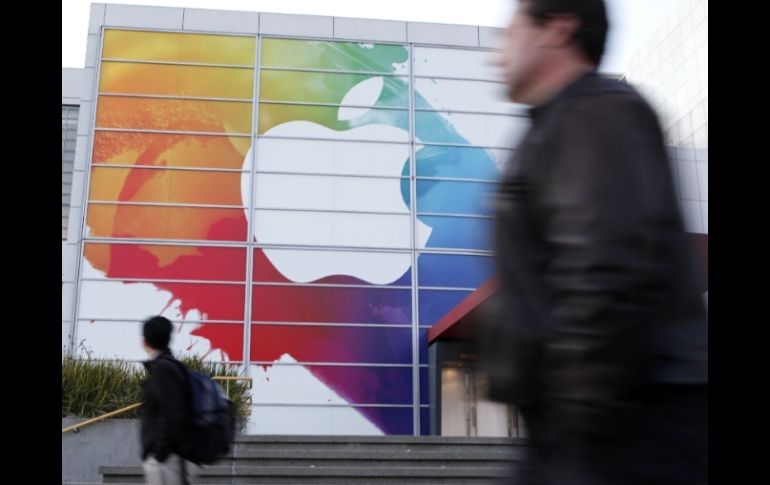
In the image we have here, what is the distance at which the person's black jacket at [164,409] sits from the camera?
4762 millimetres

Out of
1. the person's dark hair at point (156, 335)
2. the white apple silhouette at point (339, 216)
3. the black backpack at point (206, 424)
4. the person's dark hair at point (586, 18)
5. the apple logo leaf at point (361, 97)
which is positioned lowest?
the black backpack at point (206, 424)

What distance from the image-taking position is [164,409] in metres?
4.80

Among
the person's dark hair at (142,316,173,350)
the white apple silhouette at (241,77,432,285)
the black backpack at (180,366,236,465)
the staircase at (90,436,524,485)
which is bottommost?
the staircase at (90,436,524,485)

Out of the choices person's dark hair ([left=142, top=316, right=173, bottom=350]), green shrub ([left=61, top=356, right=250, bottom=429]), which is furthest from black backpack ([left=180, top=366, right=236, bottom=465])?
green shrub ([left=61, top=356, right=250, bottom=429])

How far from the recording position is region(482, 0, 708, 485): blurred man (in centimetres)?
146

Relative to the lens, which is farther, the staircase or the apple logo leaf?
the apple logo leaf

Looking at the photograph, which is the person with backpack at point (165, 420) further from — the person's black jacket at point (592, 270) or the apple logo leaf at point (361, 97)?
the apple logo leaf at point (361, 97)

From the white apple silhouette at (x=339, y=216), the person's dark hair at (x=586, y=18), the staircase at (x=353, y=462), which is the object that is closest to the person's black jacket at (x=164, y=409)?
the person's dark hair at (x=586, y=18)

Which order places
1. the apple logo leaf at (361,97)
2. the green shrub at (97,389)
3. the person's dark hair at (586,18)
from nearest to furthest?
the person's dark hair at (586,18) < the green shrub at (97,389) < the apple logo leaf at (361,97)

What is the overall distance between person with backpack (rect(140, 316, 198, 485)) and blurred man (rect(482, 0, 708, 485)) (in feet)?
11.5

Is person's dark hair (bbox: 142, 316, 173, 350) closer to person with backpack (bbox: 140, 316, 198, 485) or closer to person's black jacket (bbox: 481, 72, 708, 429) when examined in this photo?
person with backpack (bbox: 140, 316, 198, 485)

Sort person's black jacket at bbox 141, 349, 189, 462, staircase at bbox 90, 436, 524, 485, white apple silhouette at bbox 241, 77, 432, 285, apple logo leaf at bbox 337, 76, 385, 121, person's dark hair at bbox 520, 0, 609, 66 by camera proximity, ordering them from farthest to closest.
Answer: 1. apple logo leaf at bbox 337, 76, 385, 121
2. white apple silhouette at bbox 241, 77, 432, 285
3. staircase at bbox 90, 436, 524, 485
4. person's black jacket at bbox 141, 349, 189, 462
5. person's dark hair at bbox 520, 0, 609, 66

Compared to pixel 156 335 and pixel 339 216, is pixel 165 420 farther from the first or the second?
pixel 339 216

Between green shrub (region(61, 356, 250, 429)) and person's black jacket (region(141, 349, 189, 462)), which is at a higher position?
green shrub (region(61, 356, 250, 429))
